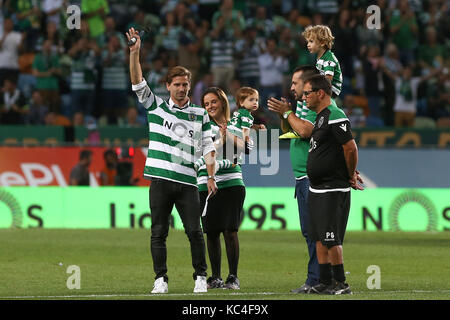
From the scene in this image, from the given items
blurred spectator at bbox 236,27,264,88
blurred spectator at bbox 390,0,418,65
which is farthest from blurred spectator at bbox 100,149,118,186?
blurred spectator at bbox 390,0,418,65

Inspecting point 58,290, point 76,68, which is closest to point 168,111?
point 58,290

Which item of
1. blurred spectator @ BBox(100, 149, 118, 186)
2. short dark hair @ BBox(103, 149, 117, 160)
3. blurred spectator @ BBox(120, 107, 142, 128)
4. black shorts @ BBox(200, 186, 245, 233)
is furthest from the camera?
blurred spectator @ BBox(120, 107, 142, 128)

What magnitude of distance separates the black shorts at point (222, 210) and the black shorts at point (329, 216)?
1.54m

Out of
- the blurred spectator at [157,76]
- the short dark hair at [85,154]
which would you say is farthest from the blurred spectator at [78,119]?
the short dark hair at [85,154]

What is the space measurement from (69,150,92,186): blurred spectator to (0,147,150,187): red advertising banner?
0.26 feet

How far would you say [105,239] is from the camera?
18.6 meters

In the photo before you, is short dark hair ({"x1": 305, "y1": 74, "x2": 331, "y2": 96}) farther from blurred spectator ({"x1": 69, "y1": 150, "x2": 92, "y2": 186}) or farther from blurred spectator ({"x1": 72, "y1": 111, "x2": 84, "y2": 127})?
blurred spectator ({"x1": 72, "y1": 111, "x2": 84, "y2": 127})

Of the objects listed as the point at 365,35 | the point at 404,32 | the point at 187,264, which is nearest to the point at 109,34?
the point at 365,35

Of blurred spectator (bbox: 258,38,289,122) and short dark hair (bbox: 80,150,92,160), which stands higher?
blurred spectator (bbox: 258,38,289,122)

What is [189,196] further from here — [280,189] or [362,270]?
[280,189]

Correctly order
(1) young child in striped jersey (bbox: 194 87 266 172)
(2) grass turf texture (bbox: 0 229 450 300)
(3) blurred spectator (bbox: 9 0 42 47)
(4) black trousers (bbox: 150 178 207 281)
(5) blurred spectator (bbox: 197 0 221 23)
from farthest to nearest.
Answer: (5) blurred spectator (bbox: 197 0 221 23)
(3) blurred spectator (bbox: 9 0 42 47)
(1) young child in striped jersey (bbox: 194 87 266 172)
(2) grass turf texture (bbox: 0 229 450 300)
(4) black trousers (bbox: 150 178 207 281)

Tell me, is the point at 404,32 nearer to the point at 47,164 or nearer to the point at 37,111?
the point at 37,111

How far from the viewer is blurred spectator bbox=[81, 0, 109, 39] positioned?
25.6 metres
